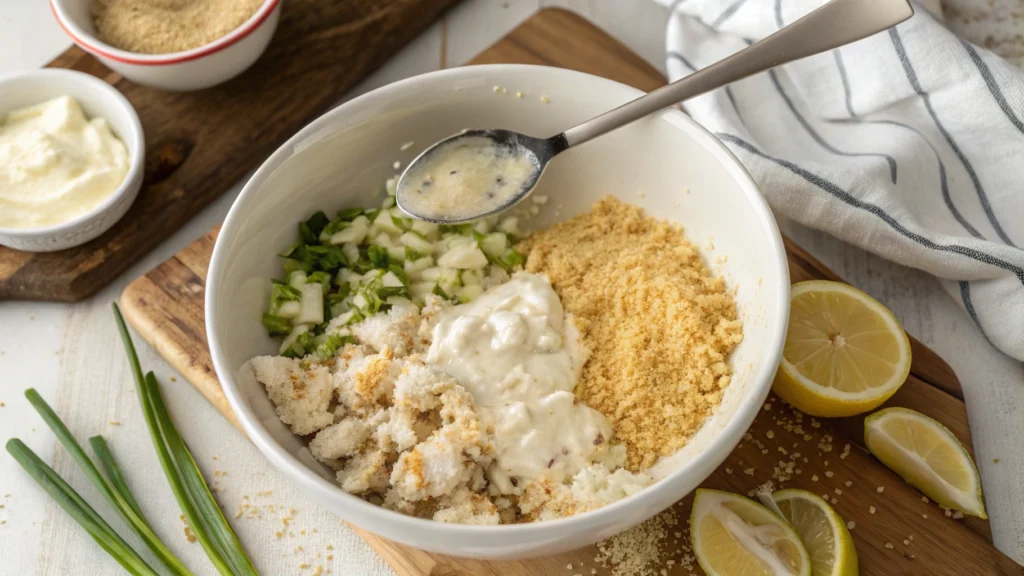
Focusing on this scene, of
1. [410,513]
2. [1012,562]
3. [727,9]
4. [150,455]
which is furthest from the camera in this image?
[727,9]

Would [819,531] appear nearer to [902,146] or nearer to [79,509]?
[902,146]

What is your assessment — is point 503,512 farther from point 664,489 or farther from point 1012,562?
point 1012,562

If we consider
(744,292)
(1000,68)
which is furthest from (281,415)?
(1000,68)

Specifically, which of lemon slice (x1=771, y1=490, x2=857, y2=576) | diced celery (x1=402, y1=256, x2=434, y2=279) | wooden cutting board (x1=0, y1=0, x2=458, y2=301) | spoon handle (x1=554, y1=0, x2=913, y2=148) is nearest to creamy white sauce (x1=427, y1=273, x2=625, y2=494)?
diced celery (x1=402, y1=256, x2=434, y2=279)

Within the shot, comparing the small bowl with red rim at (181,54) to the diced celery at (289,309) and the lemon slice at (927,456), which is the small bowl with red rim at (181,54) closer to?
the diced celery at (289,309)

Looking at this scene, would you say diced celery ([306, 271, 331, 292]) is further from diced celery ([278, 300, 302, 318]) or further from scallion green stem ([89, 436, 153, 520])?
scallion green stem ([89, 436, 153, 520])

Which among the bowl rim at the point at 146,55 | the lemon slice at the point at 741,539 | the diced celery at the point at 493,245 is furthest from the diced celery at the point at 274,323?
the lemon slice at the point at 741,539

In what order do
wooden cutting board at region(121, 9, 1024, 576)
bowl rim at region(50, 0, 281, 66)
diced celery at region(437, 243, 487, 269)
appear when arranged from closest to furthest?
1. wooden cutting board at region(121, 9, 1024, 576)
2. diced celery at region(437, 243, 487, 269)
3. bowl rim at region(50, 0, 281, 66)
